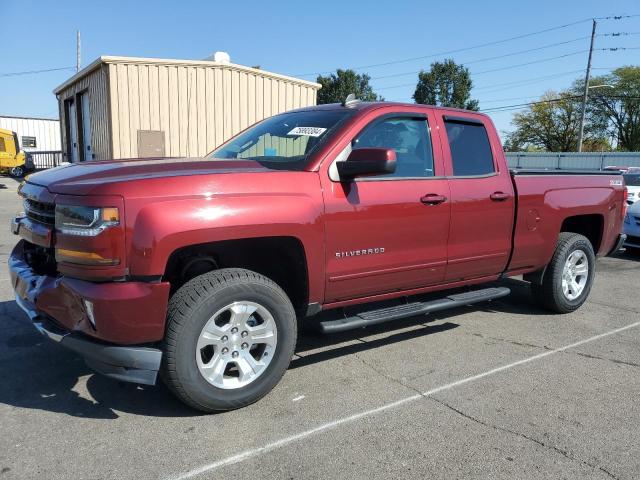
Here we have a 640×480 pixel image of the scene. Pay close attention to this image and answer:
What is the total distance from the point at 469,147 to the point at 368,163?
1.59m

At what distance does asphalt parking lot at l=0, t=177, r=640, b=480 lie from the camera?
2.75 meters

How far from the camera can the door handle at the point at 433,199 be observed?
412 centimetres

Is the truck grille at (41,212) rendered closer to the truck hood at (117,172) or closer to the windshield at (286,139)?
the truck hood at (117,172)

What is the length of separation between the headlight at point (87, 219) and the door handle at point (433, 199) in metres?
→ 2.27

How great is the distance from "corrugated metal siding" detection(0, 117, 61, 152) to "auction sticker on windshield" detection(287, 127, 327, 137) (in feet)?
162

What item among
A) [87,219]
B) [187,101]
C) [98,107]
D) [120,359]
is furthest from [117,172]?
[98,107]

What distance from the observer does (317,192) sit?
3561 mm

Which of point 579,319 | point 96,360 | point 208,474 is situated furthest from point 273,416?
point 579,319

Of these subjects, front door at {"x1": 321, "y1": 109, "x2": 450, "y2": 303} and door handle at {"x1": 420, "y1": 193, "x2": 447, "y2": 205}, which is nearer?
front door at {"x1": 321, "y1": 109, "x2": 450, "y2": 303}

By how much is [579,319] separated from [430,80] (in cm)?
5998

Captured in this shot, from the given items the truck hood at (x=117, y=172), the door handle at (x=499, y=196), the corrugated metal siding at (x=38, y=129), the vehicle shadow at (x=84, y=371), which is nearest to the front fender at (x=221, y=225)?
the truck hood at (x=117, y=172)

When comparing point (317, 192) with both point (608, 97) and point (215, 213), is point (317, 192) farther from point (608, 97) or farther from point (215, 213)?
point (608, 97)

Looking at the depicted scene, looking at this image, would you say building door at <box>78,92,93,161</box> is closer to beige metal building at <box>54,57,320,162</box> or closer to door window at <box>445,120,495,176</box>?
beige metal building at <box>54,57,320,162</box>

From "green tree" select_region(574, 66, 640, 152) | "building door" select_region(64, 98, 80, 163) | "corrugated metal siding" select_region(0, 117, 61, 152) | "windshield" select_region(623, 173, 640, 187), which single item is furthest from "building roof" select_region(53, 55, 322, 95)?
"green tree" select_region(574, 66, 640, 152)
